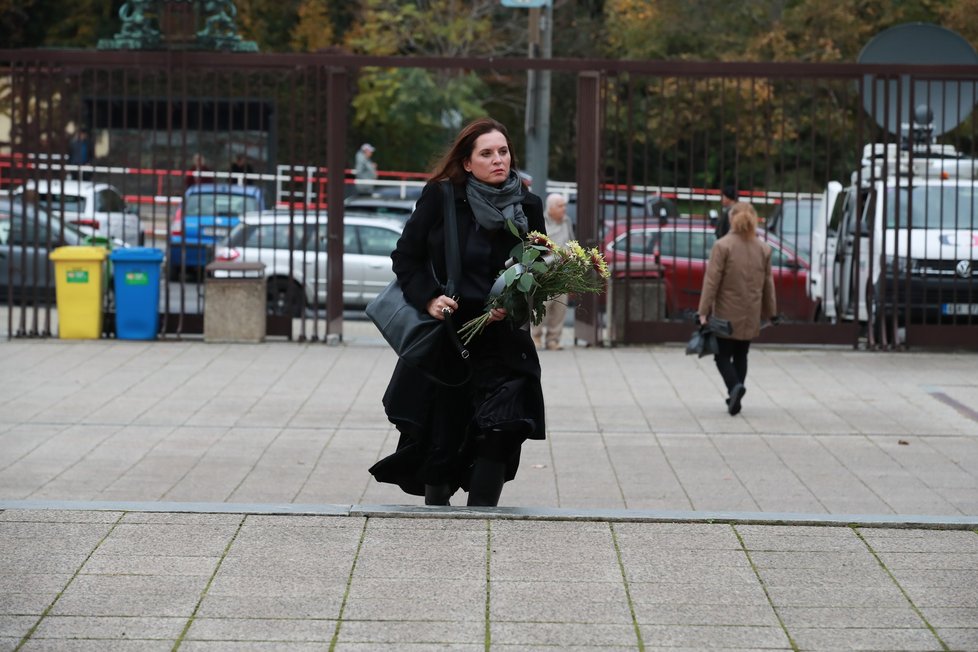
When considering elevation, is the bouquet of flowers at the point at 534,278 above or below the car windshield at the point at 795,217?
below

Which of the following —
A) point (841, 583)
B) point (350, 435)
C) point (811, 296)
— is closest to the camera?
point (841, 583)

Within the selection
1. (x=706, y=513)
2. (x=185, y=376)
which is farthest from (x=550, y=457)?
(x=185, y=376)

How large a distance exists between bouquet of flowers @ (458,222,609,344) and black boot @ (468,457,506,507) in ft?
1.83

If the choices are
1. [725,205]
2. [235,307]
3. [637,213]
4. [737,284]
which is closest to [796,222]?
[725,205]

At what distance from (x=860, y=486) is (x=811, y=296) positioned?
7720mm

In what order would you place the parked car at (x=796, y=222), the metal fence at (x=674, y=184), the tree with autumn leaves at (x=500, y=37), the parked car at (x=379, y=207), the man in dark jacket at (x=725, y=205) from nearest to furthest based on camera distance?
the man in dark jacket at (x=725, y=205) → the metal fence at (x=674, y=184) → the parked car at (x=796, y=222) → the parked car at (x=379, y=207) → the tree with autumn leaves at (x=500, y=37)

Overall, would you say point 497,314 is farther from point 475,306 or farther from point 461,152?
point 461,152

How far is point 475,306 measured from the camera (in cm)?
611

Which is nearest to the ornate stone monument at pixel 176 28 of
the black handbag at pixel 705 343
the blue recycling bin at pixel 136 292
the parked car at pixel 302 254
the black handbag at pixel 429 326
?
the parked car at pixel 302 254

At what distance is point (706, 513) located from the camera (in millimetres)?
6500

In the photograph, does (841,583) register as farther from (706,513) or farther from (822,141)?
(822,141)

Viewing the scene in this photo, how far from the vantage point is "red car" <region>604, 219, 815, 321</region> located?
1532 centimetres

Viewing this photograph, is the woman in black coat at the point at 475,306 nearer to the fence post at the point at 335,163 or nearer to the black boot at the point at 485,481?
the black boot at the point at 485,481

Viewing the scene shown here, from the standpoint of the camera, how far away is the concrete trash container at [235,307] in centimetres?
1512
